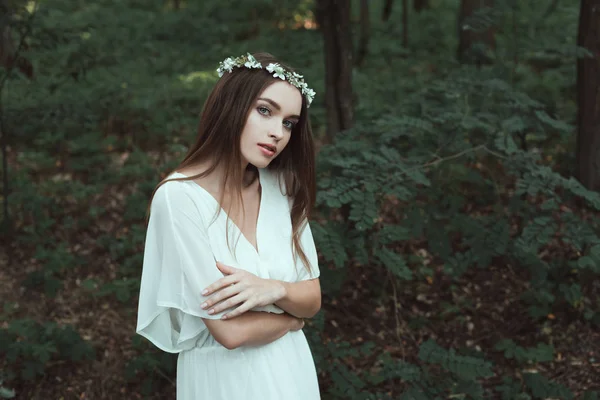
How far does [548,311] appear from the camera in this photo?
4.20 meters

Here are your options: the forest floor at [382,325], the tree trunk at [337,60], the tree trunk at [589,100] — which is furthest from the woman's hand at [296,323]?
the tree trunk at [589,100]

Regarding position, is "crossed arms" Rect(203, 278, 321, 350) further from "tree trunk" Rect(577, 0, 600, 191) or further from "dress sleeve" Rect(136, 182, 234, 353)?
"tree trunk" Rect(577, 0, 600, 191)

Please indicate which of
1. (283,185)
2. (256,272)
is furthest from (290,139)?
(256,272)

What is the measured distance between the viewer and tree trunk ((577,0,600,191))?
182 inches

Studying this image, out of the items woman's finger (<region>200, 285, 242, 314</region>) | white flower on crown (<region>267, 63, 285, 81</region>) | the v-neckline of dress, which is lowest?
woman's finger (<region>200, 285, 242, 314</region>)

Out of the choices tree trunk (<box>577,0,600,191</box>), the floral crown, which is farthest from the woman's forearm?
tree trunk (<box>577,0,600,191</box>)

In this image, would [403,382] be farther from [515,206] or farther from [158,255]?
[158,255]

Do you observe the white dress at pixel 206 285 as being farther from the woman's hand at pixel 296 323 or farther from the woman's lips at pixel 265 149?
the woman's lips at pixel 265 149

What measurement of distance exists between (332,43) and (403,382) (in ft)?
7.60

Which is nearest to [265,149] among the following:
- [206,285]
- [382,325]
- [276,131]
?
[276,131]

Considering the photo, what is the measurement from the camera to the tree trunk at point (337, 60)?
4.39 meters

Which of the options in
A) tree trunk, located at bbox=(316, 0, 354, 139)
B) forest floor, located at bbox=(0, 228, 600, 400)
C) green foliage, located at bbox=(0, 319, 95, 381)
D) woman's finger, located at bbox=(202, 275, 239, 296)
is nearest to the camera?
woman's finger, located at bbox=(202, 275, 239, 296)

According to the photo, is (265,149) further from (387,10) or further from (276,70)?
(387,10)

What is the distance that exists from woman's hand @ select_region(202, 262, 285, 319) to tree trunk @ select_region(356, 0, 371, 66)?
7.11 metres
